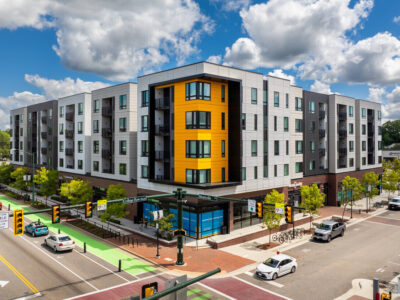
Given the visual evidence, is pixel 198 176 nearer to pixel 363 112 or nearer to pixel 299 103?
pixel 299 103

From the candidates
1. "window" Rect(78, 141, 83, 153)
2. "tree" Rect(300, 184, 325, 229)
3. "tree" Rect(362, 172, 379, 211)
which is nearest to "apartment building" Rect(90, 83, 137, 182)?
"window" Rect(78, 141, 83, 153)

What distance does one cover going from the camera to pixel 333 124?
180 feet

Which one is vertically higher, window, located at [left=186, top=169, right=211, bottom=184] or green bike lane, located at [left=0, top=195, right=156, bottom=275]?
window, located at [left=186, top=169, right=211, bottom=184]

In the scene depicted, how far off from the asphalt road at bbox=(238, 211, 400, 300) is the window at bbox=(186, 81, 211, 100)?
18.5 m

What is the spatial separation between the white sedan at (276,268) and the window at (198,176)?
12.2 m

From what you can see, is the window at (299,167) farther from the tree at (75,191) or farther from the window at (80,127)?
the window at (80,127)

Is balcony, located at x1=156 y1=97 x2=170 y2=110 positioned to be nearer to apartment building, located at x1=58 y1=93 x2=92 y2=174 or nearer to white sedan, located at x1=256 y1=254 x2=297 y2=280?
apartment building, located at x1=58 y1=93 x2=92 y2=174

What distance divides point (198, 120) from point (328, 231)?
732 inches

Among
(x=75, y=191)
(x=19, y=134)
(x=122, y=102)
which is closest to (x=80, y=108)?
(x=122, y=102)

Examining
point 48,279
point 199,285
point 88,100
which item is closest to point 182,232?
point 199,285

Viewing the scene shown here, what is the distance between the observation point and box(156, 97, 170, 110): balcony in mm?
37384

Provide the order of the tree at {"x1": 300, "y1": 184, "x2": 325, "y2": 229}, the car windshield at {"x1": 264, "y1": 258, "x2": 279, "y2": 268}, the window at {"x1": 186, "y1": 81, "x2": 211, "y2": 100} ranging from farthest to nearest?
the tree at {"x1": 300, "y1": 184, "x2": 325, "y2": 229}, the window at {"x1": 186, "y1": 81, "x2": 211, "y2": 100}, the car windshield at {"x1": 264, "y1": 258, "x2": 279, "y2": 268}

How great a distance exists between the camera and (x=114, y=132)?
4662 centimetres

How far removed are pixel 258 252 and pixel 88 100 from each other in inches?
1498
